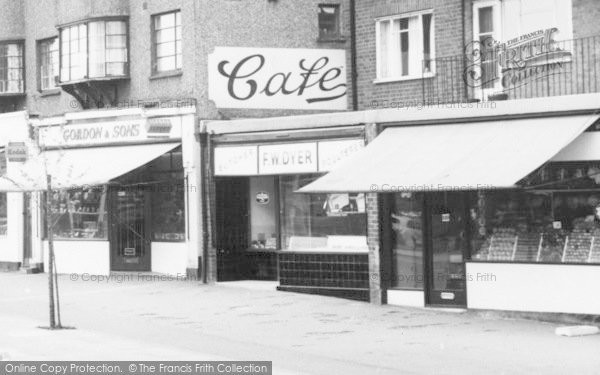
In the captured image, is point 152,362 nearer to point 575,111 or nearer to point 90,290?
point 575,111

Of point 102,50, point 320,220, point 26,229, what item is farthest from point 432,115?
point 26,229

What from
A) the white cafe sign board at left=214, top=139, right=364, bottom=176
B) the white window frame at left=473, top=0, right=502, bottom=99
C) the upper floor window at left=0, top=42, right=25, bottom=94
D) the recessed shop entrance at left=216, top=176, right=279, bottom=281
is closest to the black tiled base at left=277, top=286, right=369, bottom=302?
the recessed shop entrance at left=216, top=176, right=279, bottom=281

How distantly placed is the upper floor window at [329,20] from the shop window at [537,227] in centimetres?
700

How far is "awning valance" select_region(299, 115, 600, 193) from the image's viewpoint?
57.5 ft

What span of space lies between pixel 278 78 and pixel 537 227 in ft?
23.8

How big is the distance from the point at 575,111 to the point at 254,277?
28.7ft

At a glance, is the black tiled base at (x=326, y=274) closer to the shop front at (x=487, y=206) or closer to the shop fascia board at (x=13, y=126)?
the shop front at (x=487, y=206)

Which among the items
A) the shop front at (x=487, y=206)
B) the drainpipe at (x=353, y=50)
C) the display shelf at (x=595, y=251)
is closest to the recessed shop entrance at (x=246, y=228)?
the drainpipe at (x=353, y=50)

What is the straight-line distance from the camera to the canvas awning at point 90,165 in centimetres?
2464

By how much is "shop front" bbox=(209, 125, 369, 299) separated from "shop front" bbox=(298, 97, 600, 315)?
3.09 feet

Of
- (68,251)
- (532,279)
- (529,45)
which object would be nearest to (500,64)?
(529,45)

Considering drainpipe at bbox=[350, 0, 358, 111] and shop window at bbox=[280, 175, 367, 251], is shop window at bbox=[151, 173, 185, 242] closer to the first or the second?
shop window at bbox=[280, 175, 367, 251]

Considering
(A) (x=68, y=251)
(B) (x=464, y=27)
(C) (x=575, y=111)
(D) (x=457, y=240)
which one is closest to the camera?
(C) (x=575, y=111)

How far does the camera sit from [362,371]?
1428 cm
